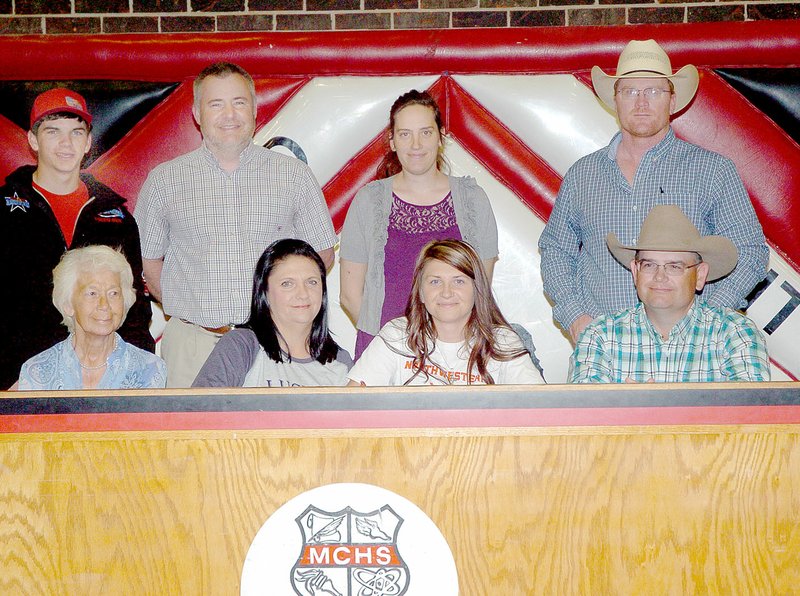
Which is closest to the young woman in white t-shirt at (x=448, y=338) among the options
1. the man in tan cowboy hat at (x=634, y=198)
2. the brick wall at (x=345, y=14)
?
the man in tan cowboy hat at (x=634, y=198)

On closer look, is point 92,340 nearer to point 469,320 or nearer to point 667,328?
point 469,320

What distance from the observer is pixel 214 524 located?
6.49 ft

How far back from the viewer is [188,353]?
10.2ft

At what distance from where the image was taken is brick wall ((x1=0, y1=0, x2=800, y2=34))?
438 cm

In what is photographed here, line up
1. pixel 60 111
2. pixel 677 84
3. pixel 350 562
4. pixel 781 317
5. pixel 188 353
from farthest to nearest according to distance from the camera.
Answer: pixel 781 317 → pixel 677 84 → pixel 60 111 → pixel 188 353 → pixel 350 562

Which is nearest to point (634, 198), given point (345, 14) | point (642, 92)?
point (642, 92)

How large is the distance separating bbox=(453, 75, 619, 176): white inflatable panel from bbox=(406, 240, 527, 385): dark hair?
46.2 inches

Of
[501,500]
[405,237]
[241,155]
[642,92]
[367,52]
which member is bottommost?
[501,500]

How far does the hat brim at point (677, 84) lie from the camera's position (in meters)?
3.35

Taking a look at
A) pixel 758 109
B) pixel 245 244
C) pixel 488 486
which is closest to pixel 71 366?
pixel 245 244

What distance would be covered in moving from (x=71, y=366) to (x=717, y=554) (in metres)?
1.84

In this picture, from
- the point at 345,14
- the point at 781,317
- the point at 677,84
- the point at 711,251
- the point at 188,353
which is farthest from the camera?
the point at 345,14

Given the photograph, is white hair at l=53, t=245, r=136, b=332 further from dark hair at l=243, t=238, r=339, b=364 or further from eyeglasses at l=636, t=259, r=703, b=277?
eyeglasses at l=636, t=259, r=703, b=277

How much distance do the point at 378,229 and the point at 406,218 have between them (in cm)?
10
